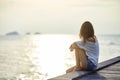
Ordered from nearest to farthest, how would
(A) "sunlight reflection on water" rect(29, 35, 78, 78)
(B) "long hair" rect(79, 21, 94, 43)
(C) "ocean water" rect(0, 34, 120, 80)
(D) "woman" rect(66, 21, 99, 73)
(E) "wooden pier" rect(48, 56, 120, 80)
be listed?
(E) "wooden pier" rect(48, 56, 120, 80) → (B) "long hair" rect(79, 21, 94, 43) → (D) "woman" rect(66, 21, 99, 73) → (C) "ocean water" rect(0, 34, 120, 80) → (A) "sunlight reflection on water" rect(29, 35, 78, 78)

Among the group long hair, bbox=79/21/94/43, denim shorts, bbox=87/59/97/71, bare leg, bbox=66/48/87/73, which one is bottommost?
denim shorts, bbox=87/59/97/71

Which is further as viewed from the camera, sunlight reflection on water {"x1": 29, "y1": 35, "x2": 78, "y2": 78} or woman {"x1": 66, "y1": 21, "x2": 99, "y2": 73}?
sunlight reflection on water {"x1": 29, "y1": 35, "x2": 78, "y2": 78}

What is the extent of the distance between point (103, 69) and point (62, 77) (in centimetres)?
160

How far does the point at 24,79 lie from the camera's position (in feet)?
64.5

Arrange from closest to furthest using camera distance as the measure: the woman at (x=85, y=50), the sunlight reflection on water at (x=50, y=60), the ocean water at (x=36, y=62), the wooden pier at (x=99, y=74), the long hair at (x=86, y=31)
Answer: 1. the wooden pier at (x=99, y=74)
2. the long hair at (x=86, y=31)
3. the woman at (x=85, y=50)
4. the ocean water at (x=36, y=62)
5. the sunlight reflection on water at (x=50, y=60)

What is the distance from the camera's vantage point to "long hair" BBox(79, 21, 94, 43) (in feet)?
24.6

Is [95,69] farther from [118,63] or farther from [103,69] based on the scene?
[118,63]

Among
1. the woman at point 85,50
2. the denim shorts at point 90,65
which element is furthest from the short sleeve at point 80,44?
the denim shorts at point 90,65

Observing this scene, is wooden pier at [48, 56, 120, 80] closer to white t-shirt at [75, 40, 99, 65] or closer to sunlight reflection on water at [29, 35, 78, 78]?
white t-shirt at [75, 40, 99, 65]

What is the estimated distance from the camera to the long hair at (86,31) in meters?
7.51

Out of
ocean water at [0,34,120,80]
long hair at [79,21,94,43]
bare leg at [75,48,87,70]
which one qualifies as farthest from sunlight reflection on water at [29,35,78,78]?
long hair at [79,21,94,43]


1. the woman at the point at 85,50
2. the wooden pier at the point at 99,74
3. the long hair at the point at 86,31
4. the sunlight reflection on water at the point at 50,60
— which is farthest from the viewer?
the sunlight reflection on water at the point at 50,60

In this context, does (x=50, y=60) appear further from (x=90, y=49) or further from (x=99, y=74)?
(x=99, y=74)

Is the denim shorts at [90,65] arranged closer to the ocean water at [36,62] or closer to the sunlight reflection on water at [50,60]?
the ocean water at [36,62]
